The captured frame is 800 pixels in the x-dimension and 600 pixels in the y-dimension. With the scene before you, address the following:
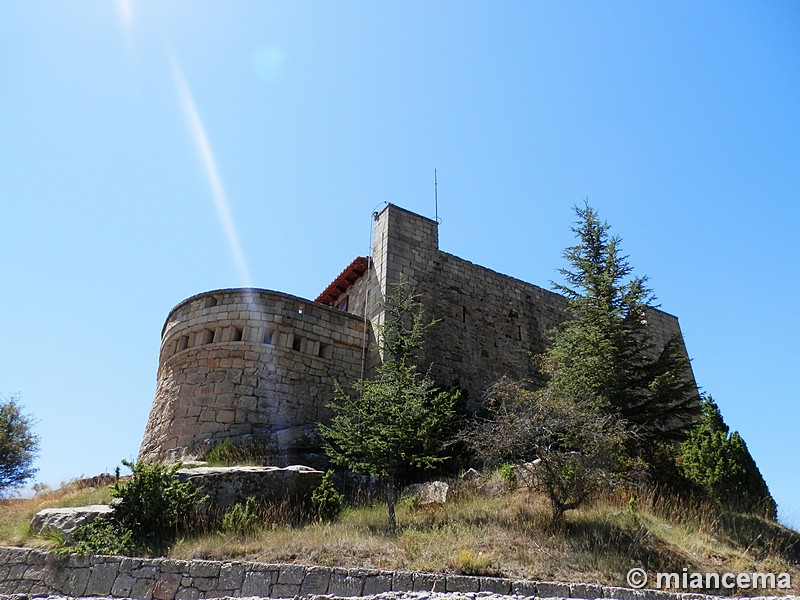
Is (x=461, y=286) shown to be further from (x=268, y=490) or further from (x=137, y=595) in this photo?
(x=137, y=595)

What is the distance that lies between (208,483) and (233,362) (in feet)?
13.4

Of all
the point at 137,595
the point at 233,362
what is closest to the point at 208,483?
the point at 137,595

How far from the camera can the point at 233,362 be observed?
13.4 metres

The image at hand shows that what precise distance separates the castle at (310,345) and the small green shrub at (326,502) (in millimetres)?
2150

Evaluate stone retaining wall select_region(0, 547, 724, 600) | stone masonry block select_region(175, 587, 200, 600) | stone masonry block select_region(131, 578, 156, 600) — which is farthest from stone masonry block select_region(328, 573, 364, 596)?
stone masonry block select_region(131, 578, 156, 600)

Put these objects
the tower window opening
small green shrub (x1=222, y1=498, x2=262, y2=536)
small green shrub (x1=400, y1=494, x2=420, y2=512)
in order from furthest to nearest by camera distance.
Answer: the tower window opening < small green shrub (x1=400, y1=494, x2=420, y2=512) < small green shrub (x1=222, y1=498, x2=262, y2=536)

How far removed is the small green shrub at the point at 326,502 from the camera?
952 centimetres

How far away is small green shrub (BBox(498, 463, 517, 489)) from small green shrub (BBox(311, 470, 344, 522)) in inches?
105

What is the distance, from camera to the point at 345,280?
1792 cm

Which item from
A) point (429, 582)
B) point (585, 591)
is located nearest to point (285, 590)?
point (429, 582)

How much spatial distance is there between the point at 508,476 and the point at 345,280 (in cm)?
934

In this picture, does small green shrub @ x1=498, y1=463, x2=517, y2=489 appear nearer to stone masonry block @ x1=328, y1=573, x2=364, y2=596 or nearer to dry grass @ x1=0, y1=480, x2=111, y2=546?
stone masonry block @ x1=328, y1=573, x2=364, y2=596

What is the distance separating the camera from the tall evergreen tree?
1191 cm

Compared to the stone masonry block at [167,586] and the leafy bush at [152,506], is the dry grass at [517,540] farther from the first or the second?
the stone masonry block at [167,586]
